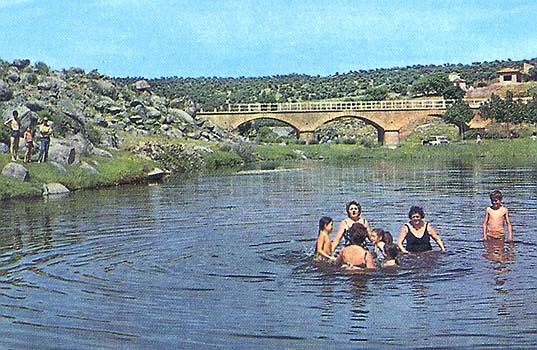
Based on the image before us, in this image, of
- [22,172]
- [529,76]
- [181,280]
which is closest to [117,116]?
[22,172]

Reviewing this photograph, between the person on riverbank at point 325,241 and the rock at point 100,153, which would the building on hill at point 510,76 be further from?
the person on riverbank at point 325,241

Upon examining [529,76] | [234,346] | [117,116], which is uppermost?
[529,76]

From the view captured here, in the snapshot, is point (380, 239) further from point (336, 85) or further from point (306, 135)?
point (336, 85)

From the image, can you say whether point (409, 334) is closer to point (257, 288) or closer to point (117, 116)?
point (257, 288)

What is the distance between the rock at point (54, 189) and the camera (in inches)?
1228

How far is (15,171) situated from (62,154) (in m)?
4.63

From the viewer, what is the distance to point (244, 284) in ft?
42.4

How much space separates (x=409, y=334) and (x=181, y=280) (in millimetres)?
4736

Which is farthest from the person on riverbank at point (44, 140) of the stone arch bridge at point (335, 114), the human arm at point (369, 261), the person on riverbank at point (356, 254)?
the stone arch bridge at point (335, 114)

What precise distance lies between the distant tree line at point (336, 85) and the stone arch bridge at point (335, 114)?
19.9m

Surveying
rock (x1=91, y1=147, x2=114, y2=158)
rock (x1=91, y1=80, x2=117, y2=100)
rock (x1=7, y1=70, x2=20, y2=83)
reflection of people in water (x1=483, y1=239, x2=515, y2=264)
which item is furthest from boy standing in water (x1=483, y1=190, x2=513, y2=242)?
rock (x1=91, y1=80, x2=117, y2=100)

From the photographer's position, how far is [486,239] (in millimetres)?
16562

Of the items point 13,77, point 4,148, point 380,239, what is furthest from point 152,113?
point 380,239

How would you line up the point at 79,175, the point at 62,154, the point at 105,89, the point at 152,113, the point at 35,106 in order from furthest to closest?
1. the point at 105,89
2. the point at 152,113
3. the point at 35,106
4. the point at 62,154
5. the point at 79,175
